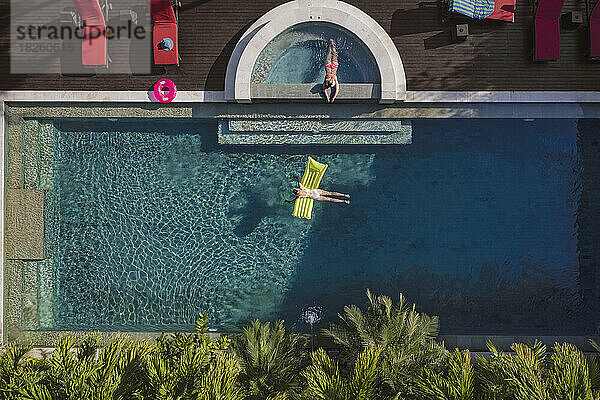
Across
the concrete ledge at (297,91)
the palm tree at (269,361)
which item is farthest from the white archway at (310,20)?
the palm tree at (269,361)

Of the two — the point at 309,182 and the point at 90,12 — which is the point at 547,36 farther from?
the point at 90,12

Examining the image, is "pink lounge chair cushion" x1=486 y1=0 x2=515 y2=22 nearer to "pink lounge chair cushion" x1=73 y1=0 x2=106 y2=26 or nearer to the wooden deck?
the wooden deck

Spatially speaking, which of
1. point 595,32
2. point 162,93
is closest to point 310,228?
point 162,93

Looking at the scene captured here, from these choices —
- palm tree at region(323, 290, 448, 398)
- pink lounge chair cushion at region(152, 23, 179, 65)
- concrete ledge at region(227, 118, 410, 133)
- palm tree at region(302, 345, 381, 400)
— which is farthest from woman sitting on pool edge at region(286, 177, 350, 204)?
pink lounge chair cushion at region(152, 23, 179, 65)

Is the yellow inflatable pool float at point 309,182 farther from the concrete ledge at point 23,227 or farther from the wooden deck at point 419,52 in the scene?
the concrete ledge at point 23,227

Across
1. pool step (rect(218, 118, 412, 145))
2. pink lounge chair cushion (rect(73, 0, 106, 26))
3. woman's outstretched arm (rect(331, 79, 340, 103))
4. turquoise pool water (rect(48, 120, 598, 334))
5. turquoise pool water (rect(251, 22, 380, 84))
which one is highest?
pink lounge chair cushion (rect(73, 0, 106, 26))

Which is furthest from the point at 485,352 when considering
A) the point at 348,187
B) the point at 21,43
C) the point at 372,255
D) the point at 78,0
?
the point at 21,43
